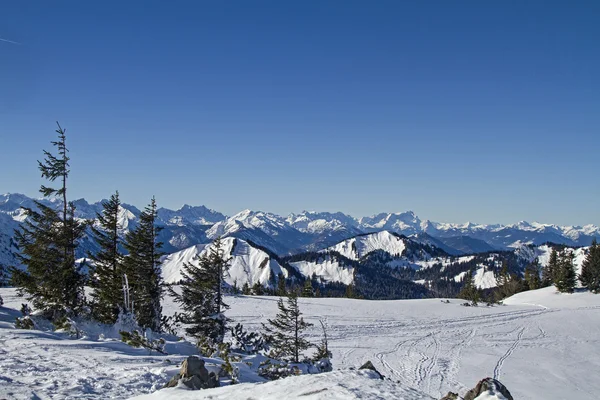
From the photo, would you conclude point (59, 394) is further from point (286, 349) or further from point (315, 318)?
point (315, 318)

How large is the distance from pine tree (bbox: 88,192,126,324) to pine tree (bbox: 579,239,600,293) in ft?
271

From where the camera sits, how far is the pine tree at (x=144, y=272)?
22.3 metres

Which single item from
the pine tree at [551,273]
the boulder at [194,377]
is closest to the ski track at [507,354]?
the boulder at [194,377]

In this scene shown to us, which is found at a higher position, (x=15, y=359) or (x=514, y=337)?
(x=15, y=359)

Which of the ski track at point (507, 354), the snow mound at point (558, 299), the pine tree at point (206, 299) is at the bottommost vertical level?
the snow mound at point (558, 299)

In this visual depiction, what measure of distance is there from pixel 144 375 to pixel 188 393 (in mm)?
2595

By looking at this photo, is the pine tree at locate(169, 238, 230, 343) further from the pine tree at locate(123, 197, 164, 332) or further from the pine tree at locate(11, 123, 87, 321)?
the pine tree at locate(11, 123, 87, 321)

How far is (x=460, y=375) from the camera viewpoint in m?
24.4

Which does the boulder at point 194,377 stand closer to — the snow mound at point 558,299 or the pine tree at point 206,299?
the pine tree at point 206,299

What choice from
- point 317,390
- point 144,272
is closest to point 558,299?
point 144,272

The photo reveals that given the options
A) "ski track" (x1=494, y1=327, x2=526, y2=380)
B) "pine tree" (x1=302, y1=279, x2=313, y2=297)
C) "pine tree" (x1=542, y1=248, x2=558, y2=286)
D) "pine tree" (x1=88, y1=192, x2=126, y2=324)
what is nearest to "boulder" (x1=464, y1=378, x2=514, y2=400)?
"pine tree" (x1=88, y1=192, x2=126, y2=324)

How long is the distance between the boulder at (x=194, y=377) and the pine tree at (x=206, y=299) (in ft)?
49.0

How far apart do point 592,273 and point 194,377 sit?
8732 centimetres

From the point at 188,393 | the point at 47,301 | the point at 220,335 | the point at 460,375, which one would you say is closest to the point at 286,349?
the point at 220,335
